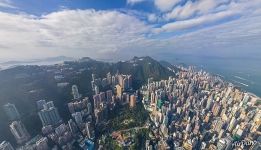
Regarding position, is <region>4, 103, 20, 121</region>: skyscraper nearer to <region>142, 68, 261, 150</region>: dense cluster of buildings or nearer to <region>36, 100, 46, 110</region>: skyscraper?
<region>36, 100, 46, 110</region>: skyscraper

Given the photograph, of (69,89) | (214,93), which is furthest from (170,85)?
(69,89)

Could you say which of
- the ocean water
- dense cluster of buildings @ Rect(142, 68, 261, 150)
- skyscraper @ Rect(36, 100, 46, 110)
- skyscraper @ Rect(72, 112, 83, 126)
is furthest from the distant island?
the ocean water

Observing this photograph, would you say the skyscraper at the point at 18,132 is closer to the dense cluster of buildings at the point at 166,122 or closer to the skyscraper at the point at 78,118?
the dense cluster of buildings at the point at 166,122

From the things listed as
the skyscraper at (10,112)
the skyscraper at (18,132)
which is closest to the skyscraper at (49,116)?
the skyscraper at (18,132)

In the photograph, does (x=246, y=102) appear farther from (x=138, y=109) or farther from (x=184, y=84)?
(x=138, y=109)

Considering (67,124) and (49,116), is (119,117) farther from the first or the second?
(49,116)

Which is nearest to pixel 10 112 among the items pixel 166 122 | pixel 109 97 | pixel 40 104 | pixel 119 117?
pixel 40 104
